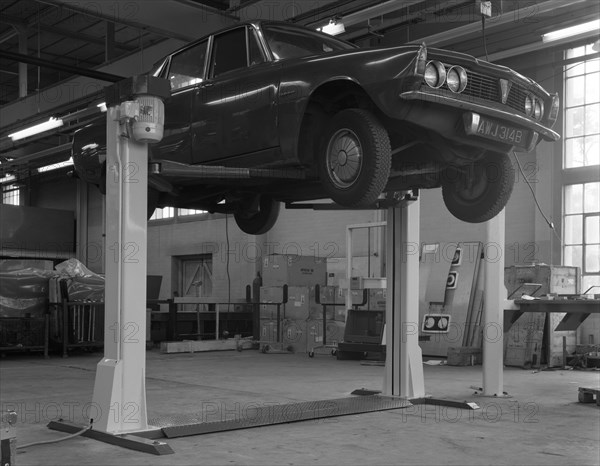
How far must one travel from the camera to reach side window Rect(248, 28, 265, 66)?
510cm

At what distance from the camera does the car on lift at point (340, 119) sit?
14.2 feet

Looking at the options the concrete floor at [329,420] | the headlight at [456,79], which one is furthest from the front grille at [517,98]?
the concrete floor at [329,420]

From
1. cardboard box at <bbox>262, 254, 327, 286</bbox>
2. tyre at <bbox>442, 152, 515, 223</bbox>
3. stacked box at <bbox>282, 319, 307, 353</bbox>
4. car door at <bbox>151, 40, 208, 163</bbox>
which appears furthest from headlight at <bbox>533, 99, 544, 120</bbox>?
cardboard box at <bbox>262, 254, 327, 286</bbox>

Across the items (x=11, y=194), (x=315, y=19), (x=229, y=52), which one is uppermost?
(x=315, y=19)

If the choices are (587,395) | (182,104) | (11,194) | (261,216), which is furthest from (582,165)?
(11,194)

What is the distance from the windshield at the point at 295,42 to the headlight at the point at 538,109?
1.36 metres

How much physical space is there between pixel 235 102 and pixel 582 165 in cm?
854

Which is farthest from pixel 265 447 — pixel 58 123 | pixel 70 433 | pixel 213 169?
pixel 58 123

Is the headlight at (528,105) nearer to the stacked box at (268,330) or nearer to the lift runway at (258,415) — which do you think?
the lift runway at (258,415)

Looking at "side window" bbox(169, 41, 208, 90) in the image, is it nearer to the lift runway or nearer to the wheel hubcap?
the wheel hubcap

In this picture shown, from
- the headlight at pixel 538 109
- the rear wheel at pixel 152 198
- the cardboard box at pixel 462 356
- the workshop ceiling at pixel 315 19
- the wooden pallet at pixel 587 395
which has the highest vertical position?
the workshop ceiling at pixel 315 19

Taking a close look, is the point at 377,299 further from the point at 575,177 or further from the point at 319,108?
the point at 319,108

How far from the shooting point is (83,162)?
20.4ft

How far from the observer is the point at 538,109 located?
486 centimetres
